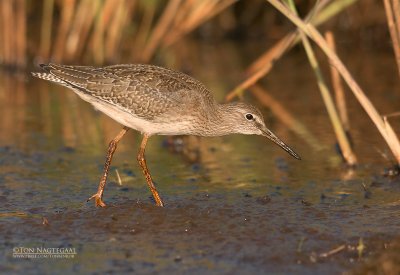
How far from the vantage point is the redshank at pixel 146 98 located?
28.2ft

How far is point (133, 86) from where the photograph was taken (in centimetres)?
867

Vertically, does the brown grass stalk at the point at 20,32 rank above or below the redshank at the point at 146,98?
above

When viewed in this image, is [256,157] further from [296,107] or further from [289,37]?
[296,107]

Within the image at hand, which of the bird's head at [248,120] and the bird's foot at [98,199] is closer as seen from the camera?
the bird's foot at [98,199]

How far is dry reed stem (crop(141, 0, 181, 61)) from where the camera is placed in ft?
46.3

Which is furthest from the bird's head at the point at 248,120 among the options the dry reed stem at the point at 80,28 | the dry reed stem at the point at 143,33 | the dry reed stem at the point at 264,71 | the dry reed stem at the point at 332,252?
the dry reed stem at the point at 143,33

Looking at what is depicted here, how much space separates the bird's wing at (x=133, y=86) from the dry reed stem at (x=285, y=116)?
2699 millimetres

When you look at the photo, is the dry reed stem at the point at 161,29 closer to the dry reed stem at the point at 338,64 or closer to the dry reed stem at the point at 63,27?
the dry reed stem at the point at 63,27

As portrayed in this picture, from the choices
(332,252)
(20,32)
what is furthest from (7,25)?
(332,252)

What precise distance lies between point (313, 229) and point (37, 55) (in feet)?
31.7

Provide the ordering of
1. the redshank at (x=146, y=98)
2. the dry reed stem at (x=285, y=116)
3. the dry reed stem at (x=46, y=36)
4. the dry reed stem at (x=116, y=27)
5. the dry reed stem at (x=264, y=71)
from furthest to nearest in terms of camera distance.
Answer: the dry reed stem at (x=46, y=36)
the dry reed stem at (x=116, y=27)
the dry reed stem at (x=285, y=116)
the dry reed stem at (x=264, y=71)
the redshank at (x=146, y=98)

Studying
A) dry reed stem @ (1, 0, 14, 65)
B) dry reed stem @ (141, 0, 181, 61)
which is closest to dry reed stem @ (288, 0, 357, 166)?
dry reed stem @ (141, 0, 181, 61)

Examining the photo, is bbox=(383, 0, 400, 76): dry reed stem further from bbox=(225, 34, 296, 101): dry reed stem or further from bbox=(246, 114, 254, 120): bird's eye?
bbox=(246, 114, 254, 120): bird's eye

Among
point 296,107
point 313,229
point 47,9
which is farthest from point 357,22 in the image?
point 313,229
